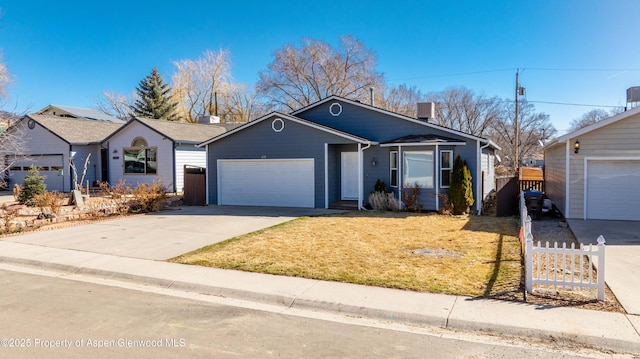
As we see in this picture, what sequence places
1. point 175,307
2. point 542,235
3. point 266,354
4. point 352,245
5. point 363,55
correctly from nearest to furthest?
point 266,354 < point 175,307 < point 352,245 < point 542,235 < point 363,55

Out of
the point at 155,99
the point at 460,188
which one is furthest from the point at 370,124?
the point at 155,99

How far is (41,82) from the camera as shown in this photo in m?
37.9

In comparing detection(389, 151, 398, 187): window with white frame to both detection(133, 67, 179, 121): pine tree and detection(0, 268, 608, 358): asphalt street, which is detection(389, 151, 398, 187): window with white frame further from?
detection(133, 67, 179, 121): pine tree

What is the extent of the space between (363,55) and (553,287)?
124 ft

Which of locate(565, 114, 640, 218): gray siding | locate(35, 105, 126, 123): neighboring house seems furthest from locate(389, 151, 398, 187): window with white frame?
locate(35, 105, 126, 123): neighboring house

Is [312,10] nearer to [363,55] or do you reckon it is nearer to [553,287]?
[363,55]

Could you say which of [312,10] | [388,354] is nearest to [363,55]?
[312,10]

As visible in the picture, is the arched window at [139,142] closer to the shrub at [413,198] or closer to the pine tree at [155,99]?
the shrub at [413,198]

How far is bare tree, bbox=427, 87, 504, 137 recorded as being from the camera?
158ft

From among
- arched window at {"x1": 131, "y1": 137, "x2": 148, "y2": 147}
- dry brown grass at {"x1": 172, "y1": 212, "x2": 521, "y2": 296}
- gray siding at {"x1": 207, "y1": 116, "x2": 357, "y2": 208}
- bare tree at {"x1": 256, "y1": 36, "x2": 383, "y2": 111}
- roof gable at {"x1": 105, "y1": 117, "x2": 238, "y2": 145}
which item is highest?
bare tree at {"x1": 256, "y1": 36, "x2": 383, "y2": 111}

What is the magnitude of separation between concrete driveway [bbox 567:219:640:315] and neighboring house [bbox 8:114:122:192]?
78.8 ft

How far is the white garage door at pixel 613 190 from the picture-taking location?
12.8 metres

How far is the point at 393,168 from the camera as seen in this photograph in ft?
54.4

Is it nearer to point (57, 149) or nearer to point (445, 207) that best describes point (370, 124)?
point (445, 207)
